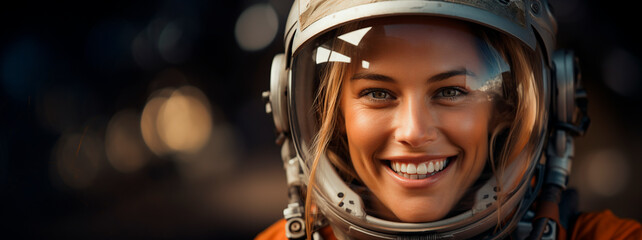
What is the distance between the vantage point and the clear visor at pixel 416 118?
795 millimetres

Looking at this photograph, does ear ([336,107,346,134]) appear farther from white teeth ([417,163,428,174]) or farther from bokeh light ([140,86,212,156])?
bokeh light ([140,86,212,156])

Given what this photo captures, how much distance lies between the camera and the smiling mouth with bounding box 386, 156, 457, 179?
2.75 feet

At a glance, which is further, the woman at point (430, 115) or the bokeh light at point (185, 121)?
the bokeh light at point (185, 121)

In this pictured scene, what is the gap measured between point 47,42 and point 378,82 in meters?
1.38

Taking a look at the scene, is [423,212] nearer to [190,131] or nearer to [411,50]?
[411,50]

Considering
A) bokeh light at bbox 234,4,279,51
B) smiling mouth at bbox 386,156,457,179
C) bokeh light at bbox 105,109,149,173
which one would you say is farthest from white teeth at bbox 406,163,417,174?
bokeh light at bbox 105,109,149,173

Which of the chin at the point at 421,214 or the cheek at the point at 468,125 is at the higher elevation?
the cheek at the point at 468,125

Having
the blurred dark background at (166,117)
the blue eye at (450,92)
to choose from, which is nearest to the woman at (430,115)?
the blue eye at (450,92)

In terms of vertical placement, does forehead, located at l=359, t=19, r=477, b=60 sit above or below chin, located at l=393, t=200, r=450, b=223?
above

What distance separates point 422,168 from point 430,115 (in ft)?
0.31

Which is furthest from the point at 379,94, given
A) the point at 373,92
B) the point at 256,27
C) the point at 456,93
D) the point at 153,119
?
the point at 153,119

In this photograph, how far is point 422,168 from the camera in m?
0.84

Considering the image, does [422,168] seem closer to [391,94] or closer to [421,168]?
[421,168]

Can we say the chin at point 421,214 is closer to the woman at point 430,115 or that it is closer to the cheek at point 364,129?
the woman at point 430,115
